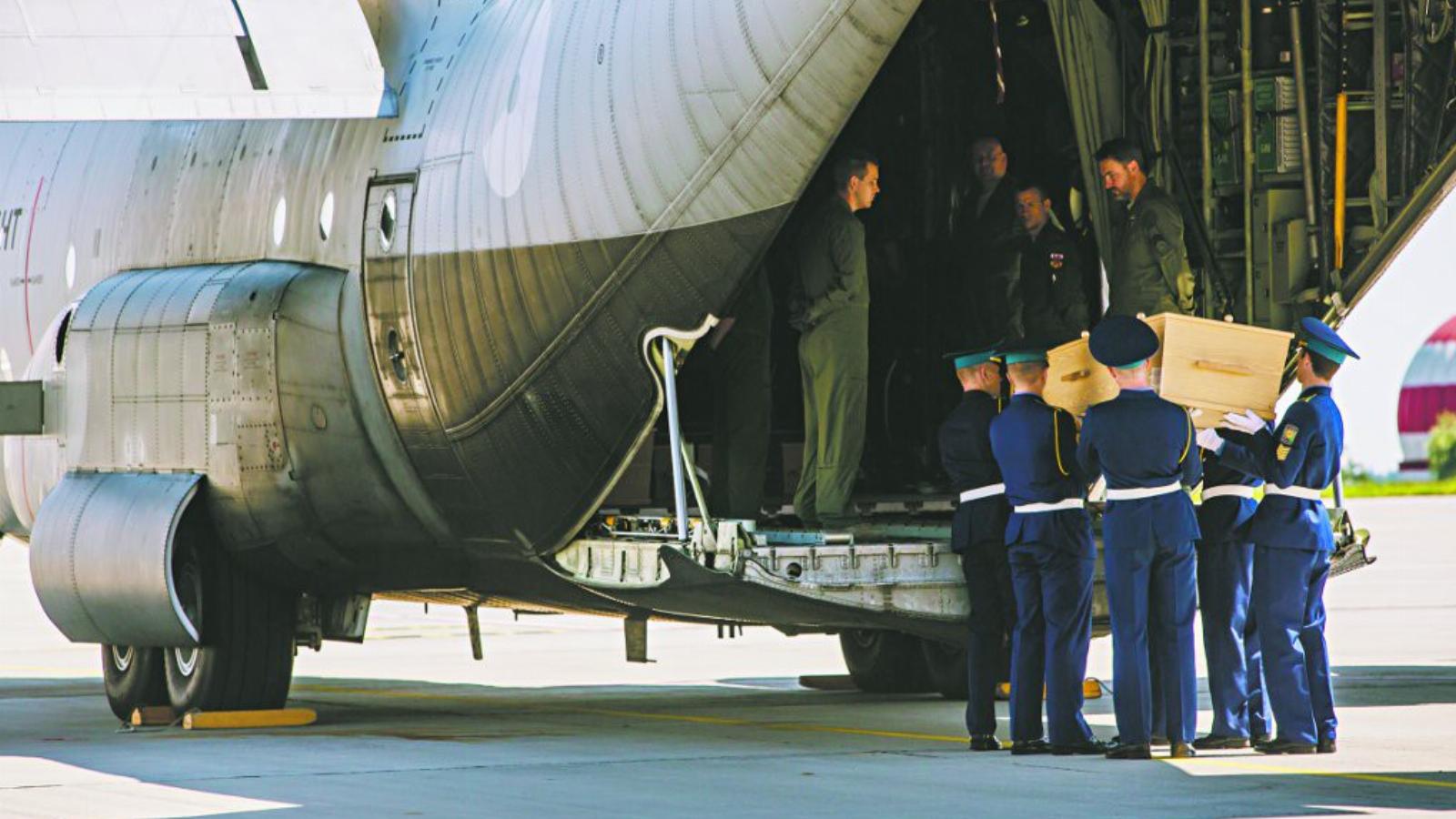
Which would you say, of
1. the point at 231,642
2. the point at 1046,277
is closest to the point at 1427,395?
the point at 1046,277

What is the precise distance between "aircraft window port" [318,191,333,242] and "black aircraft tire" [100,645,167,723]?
3327 millimetres

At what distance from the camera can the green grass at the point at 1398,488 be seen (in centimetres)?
8038

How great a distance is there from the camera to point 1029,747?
38.7 ft

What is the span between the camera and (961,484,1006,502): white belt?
39.5 ft

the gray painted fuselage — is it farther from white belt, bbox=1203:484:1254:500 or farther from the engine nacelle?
white belt, bbox=1203:484:1254:500

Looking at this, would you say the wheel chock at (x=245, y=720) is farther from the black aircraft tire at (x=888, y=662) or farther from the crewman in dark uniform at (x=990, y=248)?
the crewman in dark uniform at (x=990, y=248)

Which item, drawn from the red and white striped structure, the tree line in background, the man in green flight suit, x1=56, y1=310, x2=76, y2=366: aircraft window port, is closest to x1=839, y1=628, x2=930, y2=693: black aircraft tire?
the man in green flight suit

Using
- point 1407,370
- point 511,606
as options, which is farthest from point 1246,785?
point 1407,370

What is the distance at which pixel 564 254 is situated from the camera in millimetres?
11961

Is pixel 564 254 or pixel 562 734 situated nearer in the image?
pixel 564 254

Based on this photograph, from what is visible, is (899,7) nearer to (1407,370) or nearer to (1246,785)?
(1246,785)

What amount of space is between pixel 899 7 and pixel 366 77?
358 centimetres

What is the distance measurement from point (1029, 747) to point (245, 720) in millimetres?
5386

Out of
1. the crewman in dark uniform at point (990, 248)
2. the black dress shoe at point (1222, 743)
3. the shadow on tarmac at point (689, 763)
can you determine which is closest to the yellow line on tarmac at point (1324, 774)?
the shadow on tarmac at point (689, 763)
